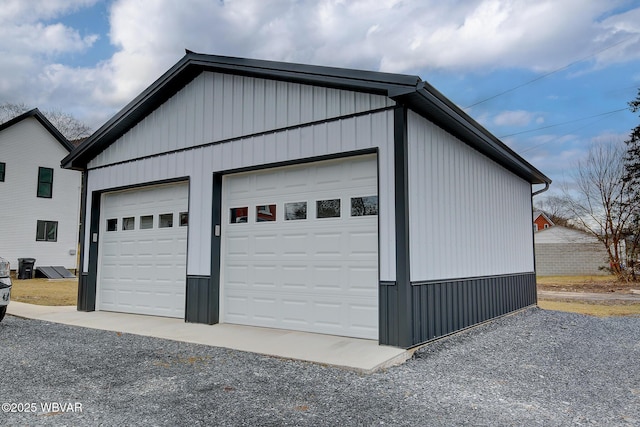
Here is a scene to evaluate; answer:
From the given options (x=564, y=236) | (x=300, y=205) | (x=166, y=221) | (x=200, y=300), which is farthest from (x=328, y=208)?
(x=564, y=236)

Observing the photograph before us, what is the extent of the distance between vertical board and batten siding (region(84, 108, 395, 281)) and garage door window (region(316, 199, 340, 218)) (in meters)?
0.69

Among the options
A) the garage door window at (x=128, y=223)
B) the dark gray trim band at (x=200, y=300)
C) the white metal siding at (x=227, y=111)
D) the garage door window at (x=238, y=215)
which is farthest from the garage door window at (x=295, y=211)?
the garage door window at (x=128, y=223)

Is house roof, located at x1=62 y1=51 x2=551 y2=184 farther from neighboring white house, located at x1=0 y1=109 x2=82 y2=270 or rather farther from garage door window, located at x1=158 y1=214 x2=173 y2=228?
neighboring white house, located at x1=0 y1=109 x2=82 y2=270

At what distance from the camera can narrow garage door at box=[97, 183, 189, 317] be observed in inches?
320

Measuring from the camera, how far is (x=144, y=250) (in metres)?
8.66

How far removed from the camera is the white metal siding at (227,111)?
6406 mm

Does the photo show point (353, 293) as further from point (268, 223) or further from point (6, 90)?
point (6, 90)

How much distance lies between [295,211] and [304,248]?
604 mm

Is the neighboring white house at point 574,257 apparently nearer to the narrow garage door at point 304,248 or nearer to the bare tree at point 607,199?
the bare tree at point 607,199

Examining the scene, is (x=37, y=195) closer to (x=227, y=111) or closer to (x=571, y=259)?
(x=227, y=111)

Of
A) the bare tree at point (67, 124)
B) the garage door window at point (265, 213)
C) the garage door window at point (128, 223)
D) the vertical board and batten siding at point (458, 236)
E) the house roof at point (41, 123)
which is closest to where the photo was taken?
the vertical board and batten siding at point (458, 236)

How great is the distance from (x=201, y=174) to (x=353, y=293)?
3529mm

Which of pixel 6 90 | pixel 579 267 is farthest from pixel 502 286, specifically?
pixel 6 90

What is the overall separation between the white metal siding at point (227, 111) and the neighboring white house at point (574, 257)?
73.5ft
